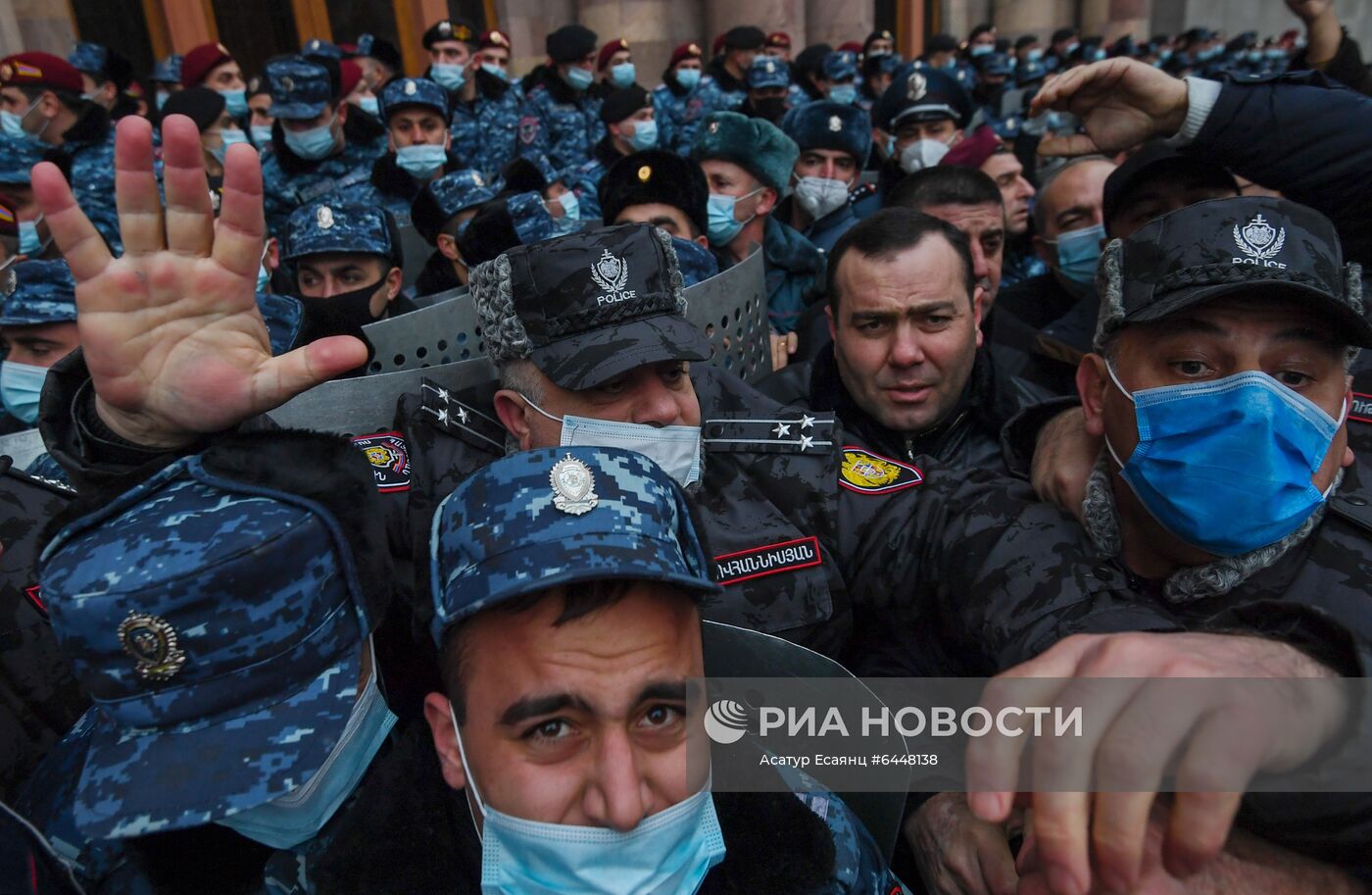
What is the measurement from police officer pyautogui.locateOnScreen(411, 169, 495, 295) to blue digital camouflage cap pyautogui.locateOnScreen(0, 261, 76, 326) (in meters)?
1.93

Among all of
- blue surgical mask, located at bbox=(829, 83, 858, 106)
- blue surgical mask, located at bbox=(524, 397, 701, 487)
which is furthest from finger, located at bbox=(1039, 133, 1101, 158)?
blue surgical mask, located at bbox=(829, 83, 858, 106)

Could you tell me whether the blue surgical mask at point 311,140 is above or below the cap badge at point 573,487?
above

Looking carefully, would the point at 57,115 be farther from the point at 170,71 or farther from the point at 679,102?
the point at 679,102

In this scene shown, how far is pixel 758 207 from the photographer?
4.95 m

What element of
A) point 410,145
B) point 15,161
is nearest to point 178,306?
point 15,161

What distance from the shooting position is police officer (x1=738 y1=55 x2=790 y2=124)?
29.3 ft

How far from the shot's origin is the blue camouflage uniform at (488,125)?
8.27 m

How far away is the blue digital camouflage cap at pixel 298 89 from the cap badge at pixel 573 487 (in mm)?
5958

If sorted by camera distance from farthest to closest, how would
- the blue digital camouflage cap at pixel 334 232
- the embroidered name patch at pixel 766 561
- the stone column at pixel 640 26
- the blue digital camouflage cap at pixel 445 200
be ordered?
the stone column at pixel 640 26 < the blue digital camouflage cap at pixel 445 200 < the blue digital camouflage cap at pixel 334 232 < the embroidered name patch at pixel 766 561

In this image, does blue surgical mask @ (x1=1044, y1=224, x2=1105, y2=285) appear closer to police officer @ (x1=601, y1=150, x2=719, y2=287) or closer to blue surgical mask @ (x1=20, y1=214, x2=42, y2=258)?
police officer @ (x1=601, y1=150, x2=719, y2=287)

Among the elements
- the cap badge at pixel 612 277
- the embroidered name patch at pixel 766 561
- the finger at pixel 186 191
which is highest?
the finger at pixel 186 191

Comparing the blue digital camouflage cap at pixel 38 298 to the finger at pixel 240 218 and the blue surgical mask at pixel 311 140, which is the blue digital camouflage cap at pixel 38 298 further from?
the blue surgical mask at pixel 311 140

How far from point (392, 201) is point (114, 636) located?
17.9ft

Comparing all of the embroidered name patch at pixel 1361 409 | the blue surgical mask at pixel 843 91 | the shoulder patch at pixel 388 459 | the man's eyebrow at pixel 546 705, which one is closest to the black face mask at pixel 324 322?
the shoulder patch at pixel 388 459
